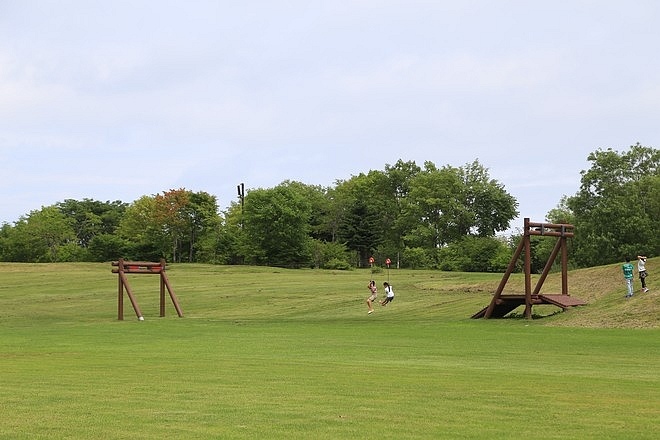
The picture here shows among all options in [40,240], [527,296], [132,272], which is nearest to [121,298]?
[132,272]

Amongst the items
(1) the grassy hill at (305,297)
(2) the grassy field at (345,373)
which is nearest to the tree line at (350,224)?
(1) the grassy hill at (305,297)

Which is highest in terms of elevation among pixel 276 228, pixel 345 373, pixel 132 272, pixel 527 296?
pixel 276 228

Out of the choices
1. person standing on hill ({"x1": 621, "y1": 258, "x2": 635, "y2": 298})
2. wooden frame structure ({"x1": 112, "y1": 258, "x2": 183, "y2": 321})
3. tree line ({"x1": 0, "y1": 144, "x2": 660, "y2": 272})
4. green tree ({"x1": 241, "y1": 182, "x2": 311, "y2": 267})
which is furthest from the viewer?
green tree ({"x1": 241, "y1": 182, "x2": 311, "y2": 267})

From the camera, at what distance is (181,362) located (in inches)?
786

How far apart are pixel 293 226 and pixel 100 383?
9411 cm

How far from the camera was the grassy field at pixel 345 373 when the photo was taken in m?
10.5

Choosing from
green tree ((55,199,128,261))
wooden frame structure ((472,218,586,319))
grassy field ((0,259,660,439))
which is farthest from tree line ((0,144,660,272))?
grassy field ((0,259,660,439))

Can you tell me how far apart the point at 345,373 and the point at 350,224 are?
347 feet

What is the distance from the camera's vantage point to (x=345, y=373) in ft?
56.1

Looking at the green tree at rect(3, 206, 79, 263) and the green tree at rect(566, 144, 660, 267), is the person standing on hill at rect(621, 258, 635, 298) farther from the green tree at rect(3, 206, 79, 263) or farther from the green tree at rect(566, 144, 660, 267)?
the green tree at rect(3, 206, 79, 263)

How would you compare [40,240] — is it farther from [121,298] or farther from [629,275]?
[629,275]

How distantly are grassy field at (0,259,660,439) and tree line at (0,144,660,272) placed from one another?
55216 mm

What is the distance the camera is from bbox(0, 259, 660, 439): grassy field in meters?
10.5

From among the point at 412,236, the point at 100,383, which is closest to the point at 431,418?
the point at 100,383
